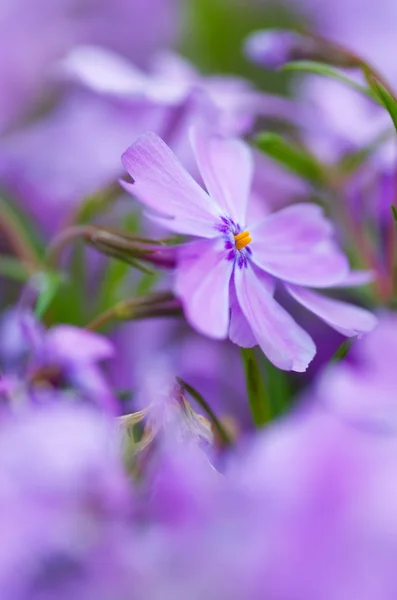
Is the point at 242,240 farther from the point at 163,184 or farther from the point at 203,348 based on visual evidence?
the point at 203,348

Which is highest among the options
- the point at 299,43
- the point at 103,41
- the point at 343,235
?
the point at 299,43

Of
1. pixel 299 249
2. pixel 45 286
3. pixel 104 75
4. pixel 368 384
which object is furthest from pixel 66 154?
pixel 368 384

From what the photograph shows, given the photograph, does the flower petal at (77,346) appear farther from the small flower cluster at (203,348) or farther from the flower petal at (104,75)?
the flower petal at (104,75)

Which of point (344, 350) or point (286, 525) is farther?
point (344, 350)

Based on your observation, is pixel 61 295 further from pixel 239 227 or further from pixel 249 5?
pixel 249 5

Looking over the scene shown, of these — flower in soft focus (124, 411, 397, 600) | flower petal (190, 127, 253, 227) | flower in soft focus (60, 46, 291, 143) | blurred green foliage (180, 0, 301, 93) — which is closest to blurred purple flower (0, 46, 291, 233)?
flower in soft focus (60, 46, 291, 143)

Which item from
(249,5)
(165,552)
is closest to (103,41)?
(249,5)

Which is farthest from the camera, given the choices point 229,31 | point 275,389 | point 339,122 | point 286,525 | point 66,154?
point 229,31
